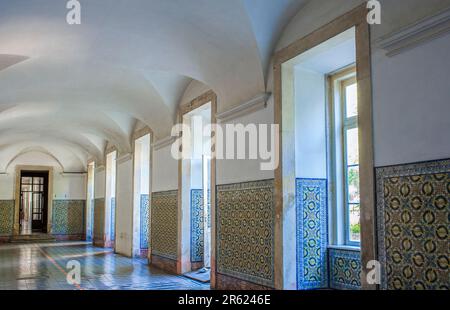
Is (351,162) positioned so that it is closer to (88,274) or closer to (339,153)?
(339,153)

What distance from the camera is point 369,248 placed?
14.6 feet

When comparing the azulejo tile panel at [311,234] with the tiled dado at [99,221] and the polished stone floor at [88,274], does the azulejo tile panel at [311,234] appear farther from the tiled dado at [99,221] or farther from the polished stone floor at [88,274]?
the tiled dado at [99,221]

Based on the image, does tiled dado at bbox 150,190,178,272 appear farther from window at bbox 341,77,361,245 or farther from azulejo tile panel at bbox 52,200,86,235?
azulejo tile panel at bbox 52,200,86,235

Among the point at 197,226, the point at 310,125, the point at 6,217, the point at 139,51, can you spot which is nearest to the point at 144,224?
the point at 197,226

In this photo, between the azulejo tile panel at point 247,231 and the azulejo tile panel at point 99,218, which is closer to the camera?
the azulejo tile panel at point 247,231

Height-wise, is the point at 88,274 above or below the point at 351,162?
below

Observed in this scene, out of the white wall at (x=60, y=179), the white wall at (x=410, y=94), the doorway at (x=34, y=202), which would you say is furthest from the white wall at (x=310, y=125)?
the doorway at (x=34, y=202)

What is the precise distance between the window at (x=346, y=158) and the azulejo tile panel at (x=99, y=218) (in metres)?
12.2

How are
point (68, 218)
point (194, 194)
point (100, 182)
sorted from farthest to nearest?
point (68, 218)
point (100, 182)
point (194, 194)

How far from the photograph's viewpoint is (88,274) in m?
9.43

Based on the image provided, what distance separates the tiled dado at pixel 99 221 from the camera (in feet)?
55.7

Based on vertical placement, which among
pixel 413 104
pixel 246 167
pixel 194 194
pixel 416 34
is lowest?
pixel 194 194

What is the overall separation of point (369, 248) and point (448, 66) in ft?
5.72

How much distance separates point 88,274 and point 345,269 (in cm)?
557
